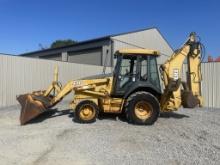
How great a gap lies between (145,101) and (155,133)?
1.48 metres

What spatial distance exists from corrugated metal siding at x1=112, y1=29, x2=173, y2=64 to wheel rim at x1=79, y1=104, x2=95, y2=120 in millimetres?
11822

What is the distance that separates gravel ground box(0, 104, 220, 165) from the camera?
6.03m

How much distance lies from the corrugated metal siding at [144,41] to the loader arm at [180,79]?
35.5 feet

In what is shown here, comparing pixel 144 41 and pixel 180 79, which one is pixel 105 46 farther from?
pixel 180 79

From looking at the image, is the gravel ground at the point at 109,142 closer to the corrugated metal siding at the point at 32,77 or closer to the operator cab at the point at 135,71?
the operator cab at the point at 135,71

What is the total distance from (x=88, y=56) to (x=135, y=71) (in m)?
13.5

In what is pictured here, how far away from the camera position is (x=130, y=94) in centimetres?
955

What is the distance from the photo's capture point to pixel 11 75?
45.0ft

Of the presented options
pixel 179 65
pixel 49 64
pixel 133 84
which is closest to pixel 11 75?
pixel 49 64

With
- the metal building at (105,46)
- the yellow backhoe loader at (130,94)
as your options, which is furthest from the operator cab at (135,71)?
the metal building at (105,46)

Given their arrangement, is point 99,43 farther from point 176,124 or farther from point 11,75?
point 176,124

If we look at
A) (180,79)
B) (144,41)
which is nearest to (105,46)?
(144,41)

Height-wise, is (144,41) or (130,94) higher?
(144,41)

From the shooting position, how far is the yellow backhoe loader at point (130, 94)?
930cm
